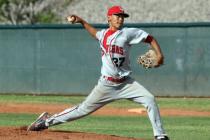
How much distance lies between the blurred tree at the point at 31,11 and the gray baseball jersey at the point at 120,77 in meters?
19.8

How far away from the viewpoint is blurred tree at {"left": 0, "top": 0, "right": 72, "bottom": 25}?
29.3m

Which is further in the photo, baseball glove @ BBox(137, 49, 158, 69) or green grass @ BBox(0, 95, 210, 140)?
green grass @ BBox(0, 95, 210, 140)

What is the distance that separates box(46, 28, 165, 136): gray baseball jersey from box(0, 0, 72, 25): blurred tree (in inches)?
780

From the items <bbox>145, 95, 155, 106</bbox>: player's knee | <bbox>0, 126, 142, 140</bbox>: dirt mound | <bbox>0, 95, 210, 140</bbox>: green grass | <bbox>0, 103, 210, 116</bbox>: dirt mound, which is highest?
<bbox>145, 95, 155, 106</bbox>: player's knee

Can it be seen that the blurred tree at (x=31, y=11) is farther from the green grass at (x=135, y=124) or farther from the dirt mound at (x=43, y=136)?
the dirt mound at (x=43, y=136)

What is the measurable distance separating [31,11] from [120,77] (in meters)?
20.8

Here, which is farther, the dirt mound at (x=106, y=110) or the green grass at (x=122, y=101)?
the green grass at (x=122, y=101)

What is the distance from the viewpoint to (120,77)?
9.28m

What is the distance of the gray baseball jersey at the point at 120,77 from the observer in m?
9.20

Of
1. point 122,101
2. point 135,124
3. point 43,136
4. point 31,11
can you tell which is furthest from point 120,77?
point 31,11

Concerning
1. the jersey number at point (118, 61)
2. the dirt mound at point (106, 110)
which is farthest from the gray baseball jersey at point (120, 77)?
the dirt mound at point (106, 110)

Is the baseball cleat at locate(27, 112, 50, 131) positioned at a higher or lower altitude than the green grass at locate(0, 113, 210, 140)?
higher

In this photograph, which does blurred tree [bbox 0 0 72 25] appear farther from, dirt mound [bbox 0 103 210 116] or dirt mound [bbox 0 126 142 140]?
dirt mound [bbox 0 126 142 140]

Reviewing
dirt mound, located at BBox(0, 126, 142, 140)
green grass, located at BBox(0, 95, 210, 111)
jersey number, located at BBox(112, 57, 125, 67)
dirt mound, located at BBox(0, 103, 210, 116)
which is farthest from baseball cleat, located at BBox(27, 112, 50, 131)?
green grass, located at BBox(0, 95, 210, 111)
